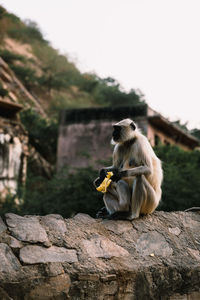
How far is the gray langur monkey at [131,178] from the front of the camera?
3797mm

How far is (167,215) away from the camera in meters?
4.02

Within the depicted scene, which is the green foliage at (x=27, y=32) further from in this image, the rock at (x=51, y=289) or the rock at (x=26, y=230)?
the rock at (x=51, y=289)

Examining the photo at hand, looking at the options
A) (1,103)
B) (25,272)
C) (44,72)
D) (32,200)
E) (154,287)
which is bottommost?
(32,200)

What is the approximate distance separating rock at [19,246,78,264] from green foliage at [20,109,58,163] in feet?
63.1

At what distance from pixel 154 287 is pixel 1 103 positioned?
531 inches

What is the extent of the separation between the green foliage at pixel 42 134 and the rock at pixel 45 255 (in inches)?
757

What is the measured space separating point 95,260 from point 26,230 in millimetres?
593

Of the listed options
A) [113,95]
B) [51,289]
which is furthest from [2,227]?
[113,95]

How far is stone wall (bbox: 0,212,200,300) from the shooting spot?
282 centimetres

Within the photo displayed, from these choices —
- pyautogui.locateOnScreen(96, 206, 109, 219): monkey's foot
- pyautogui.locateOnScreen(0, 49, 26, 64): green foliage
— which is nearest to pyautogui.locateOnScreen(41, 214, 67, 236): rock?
pyautogui.locateOnScreen(96, 206, 109, 219): monkey's foot

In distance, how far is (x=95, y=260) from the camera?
3.14 metres

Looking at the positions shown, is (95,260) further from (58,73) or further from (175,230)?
(58,73)

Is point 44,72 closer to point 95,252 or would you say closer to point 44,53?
point 44,53

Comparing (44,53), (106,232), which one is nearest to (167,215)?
(106,232)
